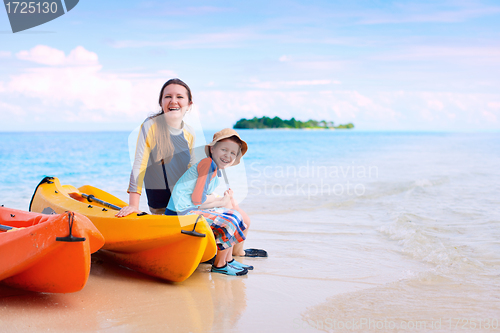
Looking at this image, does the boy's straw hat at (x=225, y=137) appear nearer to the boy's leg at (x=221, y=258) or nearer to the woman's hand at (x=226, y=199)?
the woman's hand at (x=226, y=199)

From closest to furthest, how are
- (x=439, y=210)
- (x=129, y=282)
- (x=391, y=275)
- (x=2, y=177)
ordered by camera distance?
(x=129, y=282) → (x=391, y=275) → (x=439, y=210) → (x=2, y=177)

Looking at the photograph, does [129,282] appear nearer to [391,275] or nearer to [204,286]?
[204,286]

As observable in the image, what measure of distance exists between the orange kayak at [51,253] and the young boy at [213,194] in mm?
834

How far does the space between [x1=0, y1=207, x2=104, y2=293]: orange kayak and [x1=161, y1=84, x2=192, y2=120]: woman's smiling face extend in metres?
1.40

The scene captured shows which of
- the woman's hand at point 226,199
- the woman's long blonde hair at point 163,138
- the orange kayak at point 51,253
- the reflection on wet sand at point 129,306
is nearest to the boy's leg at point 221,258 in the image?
the reflection on wet sand at point 129,306

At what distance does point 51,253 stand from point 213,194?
134 cm

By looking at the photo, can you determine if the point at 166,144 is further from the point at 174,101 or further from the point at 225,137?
the point at 225,137

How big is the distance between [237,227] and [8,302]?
1707 mm

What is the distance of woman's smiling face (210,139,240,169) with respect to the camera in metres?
3.37

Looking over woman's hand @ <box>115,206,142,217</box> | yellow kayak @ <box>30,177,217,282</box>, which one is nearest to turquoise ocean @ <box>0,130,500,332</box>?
yellow kayak @ <box>30,177,217,282</box>

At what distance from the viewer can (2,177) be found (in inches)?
461

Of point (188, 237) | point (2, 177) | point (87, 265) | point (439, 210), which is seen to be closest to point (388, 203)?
point (439, 210)

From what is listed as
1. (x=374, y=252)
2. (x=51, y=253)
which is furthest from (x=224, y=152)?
(x=374, y=252)

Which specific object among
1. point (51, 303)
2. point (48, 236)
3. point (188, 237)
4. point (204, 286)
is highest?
point (48, 236)
